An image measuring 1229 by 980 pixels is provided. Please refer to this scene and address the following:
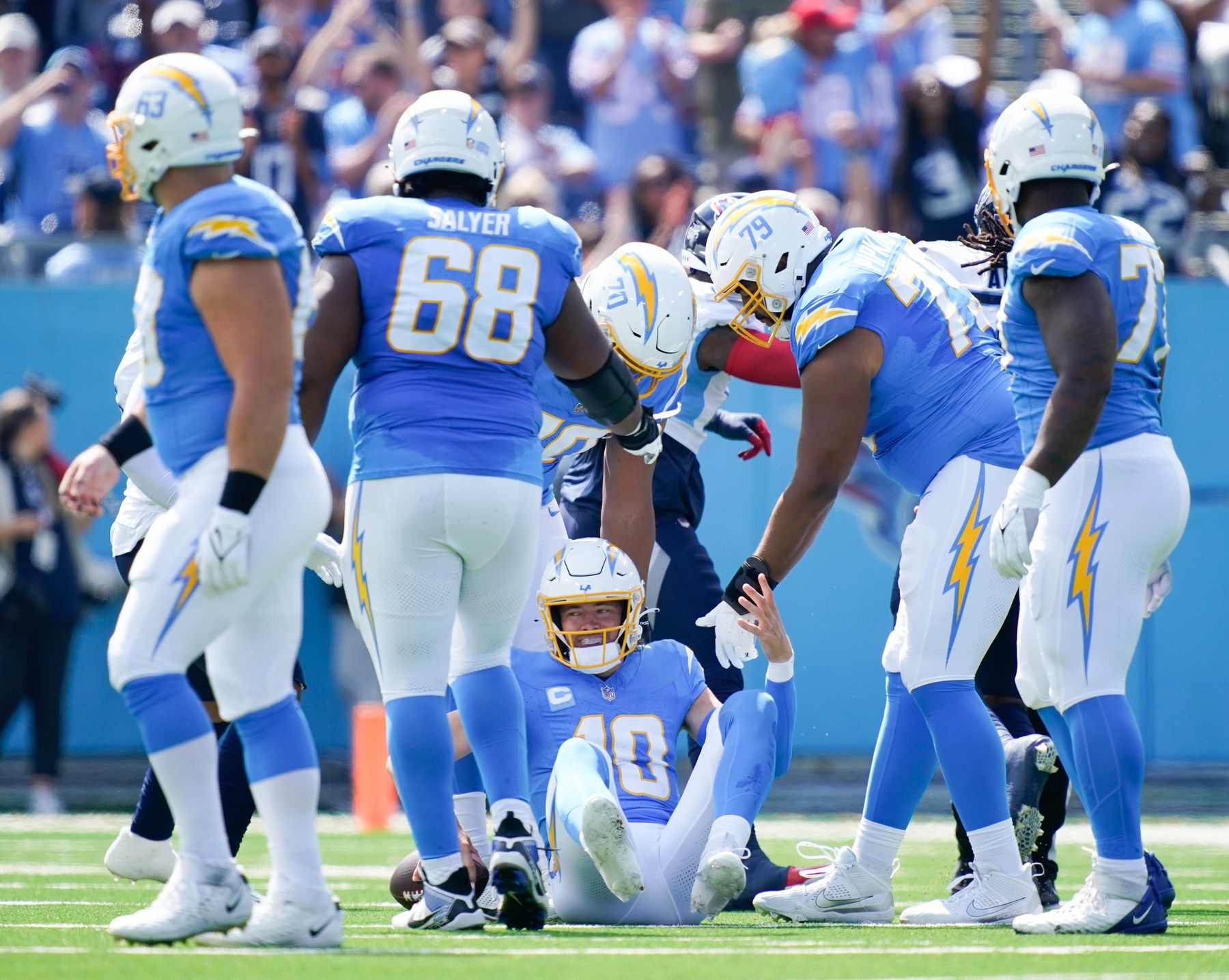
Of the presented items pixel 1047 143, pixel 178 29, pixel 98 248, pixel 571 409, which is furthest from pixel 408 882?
pixel 178 29

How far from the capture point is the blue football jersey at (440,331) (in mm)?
4617

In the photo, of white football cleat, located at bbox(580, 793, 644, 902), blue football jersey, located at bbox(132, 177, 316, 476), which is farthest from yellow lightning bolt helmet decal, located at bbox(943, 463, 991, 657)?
blue football jersey, located at bbox(132, 177, 316, 476)

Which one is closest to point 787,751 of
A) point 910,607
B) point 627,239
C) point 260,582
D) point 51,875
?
point 910,607

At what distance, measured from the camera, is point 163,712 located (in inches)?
158

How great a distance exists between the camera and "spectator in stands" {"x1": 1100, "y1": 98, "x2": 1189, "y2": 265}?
390 inches

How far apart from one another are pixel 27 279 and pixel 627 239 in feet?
10.7

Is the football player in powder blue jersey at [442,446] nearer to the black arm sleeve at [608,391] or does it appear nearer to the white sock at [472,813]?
the black arm sleeve at [608,391]

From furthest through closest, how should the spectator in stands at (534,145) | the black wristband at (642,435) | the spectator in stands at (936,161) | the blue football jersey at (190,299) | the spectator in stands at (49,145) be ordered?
the spectator in stands at (534,145) → the spectator in stands at (49,145) → the spectator in stands at (936,161) → the black wristband at (642,435) → the blue football jersey at (190,299)

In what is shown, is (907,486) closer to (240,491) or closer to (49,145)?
(240,491)

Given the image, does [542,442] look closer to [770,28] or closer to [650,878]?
[650,878]

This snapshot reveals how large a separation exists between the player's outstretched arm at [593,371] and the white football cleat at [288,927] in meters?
1.62

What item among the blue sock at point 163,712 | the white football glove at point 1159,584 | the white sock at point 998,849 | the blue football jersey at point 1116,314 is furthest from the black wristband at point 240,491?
the white football glove at point 1159,584

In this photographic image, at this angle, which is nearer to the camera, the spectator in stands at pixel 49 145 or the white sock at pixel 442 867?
the white sock at pixel 442 867

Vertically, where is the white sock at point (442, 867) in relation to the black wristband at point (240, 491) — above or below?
below
